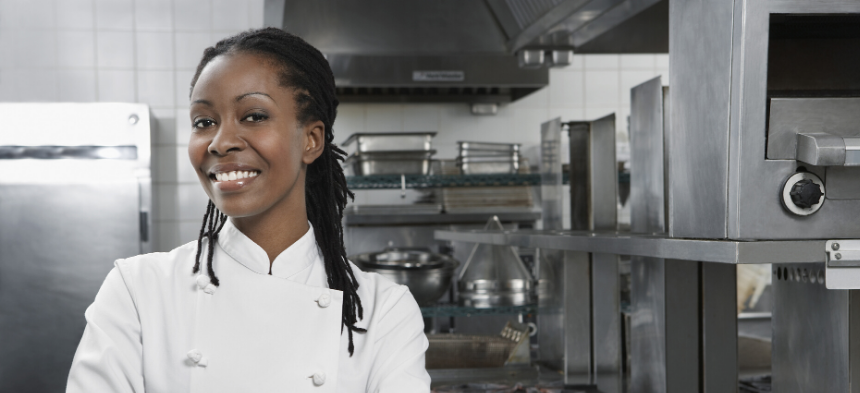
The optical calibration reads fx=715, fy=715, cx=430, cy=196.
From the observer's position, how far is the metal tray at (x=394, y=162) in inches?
106

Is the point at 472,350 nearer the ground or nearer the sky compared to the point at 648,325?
nearer the ground

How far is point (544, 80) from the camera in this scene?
2943 millimetres

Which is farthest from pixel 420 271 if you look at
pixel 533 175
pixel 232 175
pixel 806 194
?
pixel 806 194

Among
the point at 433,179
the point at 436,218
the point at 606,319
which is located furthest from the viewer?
the point at 436,218

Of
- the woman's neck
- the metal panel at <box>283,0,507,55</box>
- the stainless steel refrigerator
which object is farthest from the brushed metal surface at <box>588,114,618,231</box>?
the stainless steel refrigerator

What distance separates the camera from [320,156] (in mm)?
1069

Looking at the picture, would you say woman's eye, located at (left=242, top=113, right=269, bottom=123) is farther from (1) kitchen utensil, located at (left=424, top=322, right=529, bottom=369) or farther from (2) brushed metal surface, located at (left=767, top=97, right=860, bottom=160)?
(1) kitchen utensil, located at (left=424, top=322, right=529, bottom=369)

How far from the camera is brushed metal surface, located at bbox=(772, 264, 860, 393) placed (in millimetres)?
906

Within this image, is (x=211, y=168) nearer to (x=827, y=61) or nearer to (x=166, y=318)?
(x=166, y=318)

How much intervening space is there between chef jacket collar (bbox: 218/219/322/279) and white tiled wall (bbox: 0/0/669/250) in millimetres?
2600

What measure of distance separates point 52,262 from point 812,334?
2950mm

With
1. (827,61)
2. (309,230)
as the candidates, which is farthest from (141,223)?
(827,61)

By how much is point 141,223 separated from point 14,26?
1.36 metres

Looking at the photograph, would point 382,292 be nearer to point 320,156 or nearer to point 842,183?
point 320,156
